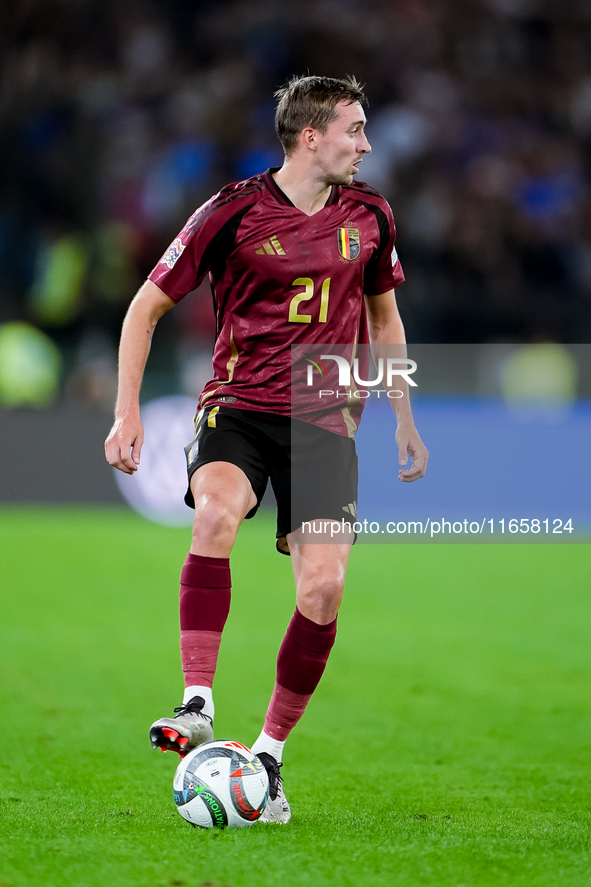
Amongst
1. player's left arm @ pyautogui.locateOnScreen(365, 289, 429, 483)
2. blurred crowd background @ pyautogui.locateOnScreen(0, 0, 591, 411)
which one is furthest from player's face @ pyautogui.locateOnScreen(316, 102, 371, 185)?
blurred crowd background @ pyautogui.locateOnScreen(0, 0, 591, 411)

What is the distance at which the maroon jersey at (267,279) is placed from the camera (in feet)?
12.7

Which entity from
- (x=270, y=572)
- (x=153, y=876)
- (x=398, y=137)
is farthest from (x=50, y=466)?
(x=153, y=876)


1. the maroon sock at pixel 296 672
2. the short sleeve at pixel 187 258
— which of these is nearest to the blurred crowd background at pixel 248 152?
the short sleeve at pixel 187 258

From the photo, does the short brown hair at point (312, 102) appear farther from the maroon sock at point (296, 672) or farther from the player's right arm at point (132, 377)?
the maroon sock at point (296, 672)

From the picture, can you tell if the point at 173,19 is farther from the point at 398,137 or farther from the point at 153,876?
the point at 153,876

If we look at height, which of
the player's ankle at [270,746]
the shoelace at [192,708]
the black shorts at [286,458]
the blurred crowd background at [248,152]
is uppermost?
the blurred crowd background at [248,152]

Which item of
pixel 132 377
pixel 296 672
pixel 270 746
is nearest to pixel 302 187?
pixel 132 377

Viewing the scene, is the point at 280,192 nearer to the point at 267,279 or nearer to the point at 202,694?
the point at 267,279

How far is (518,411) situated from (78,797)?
7.86m

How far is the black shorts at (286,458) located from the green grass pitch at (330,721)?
99cm

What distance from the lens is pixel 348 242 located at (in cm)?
399

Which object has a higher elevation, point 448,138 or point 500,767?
point 448,138

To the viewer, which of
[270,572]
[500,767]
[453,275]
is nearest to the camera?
→ [500,767]

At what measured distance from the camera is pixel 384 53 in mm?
15227
